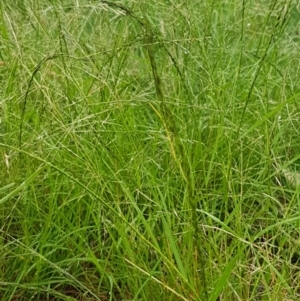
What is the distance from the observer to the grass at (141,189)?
4.33 feet

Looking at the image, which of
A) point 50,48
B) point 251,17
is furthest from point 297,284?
point 251,17

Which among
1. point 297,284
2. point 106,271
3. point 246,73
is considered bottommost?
point 106,271

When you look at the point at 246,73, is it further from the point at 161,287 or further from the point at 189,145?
the point at 161,287

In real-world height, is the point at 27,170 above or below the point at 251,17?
below

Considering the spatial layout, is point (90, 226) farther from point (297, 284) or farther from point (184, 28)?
point (184, 28)

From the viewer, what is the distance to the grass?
4.33 feet

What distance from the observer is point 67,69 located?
153 centimetres

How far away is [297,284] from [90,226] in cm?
39

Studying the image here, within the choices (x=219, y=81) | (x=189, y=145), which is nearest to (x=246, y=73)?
(x=219, y=81)

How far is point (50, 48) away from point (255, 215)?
2.29 ft

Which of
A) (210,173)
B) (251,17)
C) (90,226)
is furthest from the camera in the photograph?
(251,17)

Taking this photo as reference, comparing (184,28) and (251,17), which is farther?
(251,17)

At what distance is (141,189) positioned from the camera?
1.49 m

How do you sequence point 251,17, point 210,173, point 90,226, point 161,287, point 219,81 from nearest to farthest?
point 161,287
point 90,226
point 210,173
point 219,81
point 251,17
